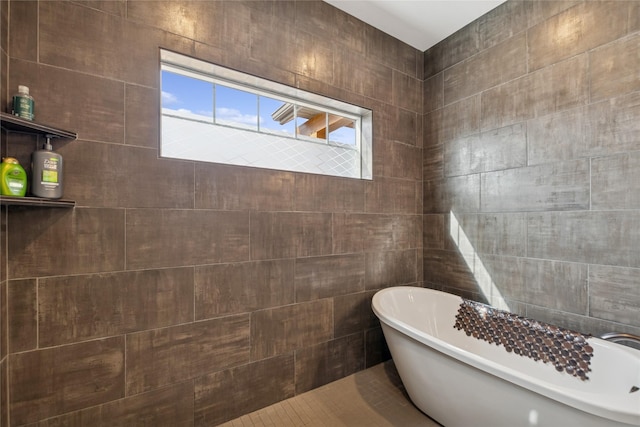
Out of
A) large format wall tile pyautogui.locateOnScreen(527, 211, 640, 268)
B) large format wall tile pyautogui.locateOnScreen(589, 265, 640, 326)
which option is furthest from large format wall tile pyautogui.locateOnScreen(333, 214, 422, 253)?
large format wall tile pyautogui.locateOnScreen(589, 265, 640, 326)

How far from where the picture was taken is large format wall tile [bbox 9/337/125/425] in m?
1.27

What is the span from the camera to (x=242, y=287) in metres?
1.81

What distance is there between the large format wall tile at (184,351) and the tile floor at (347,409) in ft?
1.36

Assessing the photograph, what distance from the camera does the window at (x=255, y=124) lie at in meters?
1.76

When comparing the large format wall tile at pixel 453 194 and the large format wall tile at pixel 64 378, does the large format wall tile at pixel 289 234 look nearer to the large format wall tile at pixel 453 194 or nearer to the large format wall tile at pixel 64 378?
the large format wall tile at pixel 64 378

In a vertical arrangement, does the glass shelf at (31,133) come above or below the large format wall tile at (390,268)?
above

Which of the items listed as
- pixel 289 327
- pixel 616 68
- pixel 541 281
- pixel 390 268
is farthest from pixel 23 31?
pixel 541 281

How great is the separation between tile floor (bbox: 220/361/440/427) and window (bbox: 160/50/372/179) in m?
1.67

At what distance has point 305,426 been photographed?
1.72 metres

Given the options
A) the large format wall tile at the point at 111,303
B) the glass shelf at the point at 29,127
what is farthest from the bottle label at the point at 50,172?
the large format wall tile at the point at 111,303

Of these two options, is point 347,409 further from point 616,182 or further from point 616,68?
point 616,68

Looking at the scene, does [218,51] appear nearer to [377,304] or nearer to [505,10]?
[377,304]

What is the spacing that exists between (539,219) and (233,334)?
2269mm

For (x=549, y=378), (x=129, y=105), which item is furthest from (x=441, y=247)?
(x=129, y=105)
